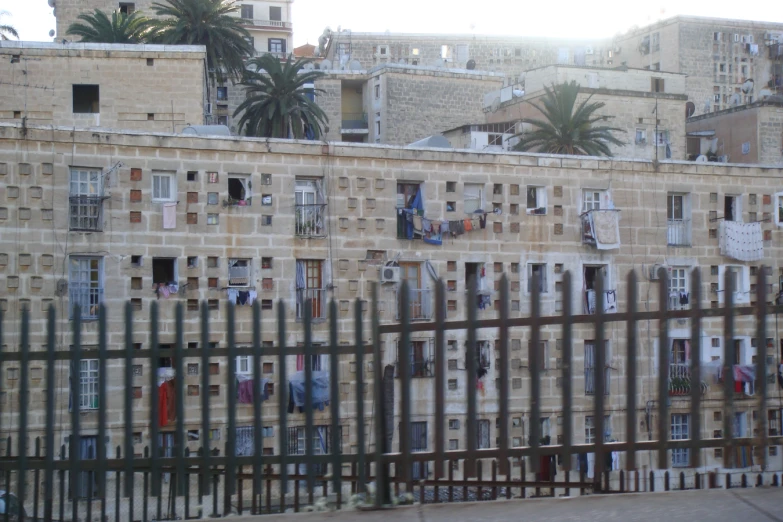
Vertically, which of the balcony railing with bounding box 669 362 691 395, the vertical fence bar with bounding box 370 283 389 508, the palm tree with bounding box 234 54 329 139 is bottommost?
the balcony railing with bounding box 669 362 691 395

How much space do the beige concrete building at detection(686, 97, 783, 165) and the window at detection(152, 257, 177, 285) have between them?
29.7 meters

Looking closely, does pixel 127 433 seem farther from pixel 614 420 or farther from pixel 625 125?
pixel 625 125

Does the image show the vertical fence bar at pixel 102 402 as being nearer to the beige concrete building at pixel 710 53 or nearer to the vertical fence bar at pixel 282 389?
the vertical fence bar at pixel 282 389

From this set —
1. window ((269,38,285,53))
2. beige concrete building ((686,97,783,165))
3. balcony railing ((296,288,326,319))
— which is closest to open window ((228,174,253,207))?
balcony railing ((296,288,326,319))

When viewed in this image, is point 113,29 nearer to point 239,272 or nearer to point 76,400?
point 239,272

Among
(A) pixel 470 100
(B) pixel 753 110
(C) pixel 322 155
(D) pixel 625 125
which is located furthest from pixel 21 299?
(B) pixel 753 110

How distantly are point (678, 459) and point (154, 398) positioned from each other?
18939 millimetres

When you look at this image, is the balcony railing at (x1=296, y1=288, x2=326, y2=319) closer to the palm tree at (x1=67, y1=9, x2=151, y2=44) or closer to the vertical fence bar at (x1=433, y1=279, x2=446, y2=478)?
the vertical fence bar at (x1=433, y1=279, x2=446, y2=478)

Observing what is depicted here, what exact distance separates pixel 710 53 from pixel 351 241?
185ft

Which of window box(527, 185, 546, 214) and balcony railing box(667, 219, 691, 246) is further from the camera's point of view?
balcony railing box(667, 219, 691, 246)

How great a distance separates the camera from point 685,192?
30.5 m

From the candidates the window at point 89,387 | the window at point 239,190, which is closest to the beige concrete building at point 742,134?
the window at point 239,190

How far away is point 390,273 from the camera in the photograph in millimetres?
26922

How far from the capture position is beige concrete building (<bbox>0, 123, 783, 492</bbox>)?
24.9m
